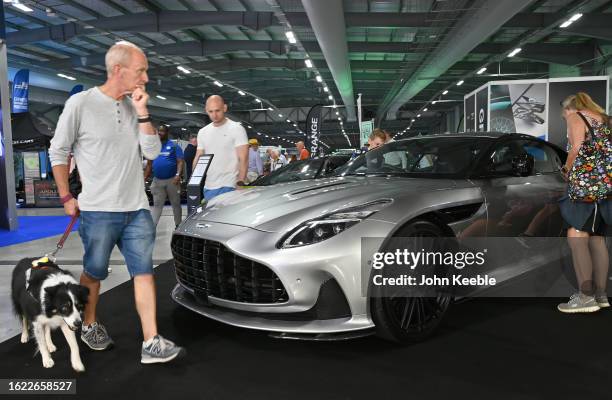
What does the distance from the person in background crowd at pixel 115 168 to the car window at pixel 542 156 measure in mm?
2714

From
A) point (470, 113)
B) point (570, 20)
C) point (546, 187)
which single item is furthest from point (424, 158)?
point (570, 20)

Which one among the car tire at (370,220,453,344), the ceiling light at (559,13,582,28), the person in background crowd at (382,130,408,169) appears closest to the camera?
the car tire at (370,220,453,344)

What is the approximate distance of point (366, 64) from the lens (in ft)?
54.4

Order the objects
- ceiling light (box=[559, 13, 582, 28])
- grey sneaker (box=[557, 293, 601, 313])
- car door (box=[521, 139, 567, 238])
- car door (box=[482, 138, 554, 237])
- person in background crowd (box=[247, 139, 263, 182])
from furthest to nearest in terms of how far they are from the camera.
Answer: ceiling light (box=[559, 13, 582, 28])
person in background crowd (box=[247, 139, 263, 182])
car door (box=[521, 139, 567, 238])
grey sneaker (box=[557, 293, 601, 313])
car door (box=[482, 138, 554, 237])

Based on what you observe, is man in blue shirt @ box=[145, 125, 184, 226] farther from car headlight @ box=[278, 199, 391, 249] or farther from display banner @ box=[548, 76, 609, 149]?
display banner @ box=[548, 76, 609, 149]

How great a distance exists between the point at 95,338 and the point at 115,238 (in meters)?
0.62

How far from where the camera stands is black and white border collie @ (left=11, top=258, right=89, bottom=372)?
2158 millimetres

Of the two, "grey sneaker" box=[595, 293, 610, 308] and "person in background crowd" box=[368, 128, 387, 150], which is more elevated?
"person in background crowd" box=[368, 128, 387, 150]

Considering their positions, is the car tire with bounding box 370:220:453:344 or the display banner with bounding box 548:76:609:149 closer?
the car tire with bounding box 370:220:453:344

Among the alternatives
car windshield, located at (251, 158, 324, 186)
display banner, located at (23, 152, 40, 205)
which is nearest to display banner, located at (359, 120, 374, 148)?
car windshield, located at (251, 158, 324, 186)

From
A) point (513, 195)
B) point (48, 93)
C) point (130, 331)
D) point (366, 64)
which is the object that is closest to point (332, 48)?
point (366, 64)

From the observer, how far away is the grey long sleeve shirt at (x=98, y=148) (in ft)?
7.29

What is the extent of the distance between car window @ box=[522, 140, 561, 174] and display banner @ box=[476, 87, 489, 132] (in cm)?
575

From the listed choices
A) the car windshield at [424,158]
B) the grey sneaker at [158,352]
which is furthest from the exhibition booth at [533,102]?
the grey sneaker at [158,352]
